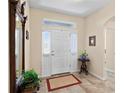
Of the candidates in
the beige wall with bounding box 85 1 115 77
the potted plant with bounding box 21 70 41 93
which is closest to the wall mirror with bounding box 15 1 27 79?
the potted plant with bounding box 21 70 41 93

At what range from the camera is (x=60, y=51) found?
18.5 ft

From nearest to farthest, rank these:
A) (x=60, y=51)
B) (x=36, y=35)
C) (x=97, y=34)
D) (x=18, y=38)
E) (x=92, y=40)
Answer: (x=18, y=38), (x=36, y=35), (x=97, y=34), (x=92, y=40), (x=60, y=51)

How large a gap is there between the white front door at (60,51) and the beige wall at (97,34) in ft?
3.62

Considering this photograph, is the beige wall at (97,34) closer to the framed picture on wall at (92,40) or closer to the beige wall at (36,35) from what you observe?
the framed picture on wall at (92,40)

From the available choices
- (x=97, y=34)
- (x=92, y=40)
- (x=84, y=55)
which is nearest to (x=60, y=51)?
(x=84, y=55)

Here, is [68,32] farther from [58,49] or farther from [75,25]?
[58,49]

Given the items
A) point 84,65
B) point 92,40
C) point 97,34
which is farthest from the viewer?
point 84,65

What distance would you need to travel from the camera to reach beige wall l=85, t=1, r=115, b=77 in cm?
451

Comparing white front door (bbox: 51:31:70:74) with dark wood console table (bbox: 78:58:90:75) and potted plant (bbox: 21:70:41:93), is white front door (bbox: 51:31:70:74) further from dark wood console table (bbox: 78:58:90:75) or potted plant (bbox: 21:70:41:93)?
potted plant (bbox: 21:70:41:93)

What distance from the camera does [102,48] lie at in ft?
15.4

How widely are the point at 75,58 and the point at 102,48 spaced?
5.47ft

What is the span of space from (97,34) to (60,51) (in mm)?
1841

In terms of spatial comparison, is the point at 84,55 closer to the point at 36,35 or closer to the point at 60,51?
the point at 60,51
